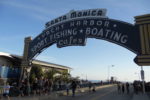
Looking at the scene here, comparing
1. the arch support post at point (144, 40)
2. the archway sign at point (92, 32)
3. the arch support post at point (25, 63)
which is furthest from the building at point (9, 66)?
the arch support post at point (144, 40)

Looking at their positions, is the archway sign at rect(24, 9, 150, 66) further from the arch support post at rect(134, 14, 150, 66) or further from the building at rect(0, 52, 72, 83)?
the building at rect(0, 52, 72, 83)

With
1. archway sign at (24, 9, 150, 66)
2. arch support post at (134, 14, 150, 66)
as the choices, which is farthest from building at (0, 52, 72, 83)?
arch support post at (134, 14, 150, 66)

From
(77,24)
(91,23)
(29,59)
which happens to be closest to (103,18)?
(91,23)

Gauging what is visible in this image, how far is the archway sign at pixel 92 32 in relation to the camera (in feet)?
52.7

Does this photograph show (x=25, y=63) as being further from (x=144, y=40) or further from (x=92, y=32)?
(x=144, y=40)

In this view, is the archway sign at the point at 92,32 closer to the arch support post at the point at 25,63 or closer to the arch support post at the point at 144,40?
the arch support post at the point at 144,40

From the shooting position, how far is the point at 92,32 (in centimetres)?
1872

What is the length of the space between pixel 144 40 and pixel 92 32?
5102 mm

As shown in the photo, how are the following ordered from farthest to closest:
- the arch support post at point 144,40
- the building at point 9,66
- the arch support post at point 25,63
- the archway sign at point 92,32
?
1. the building at point 9,66
2. the arch support post at point 25,63
3. the archway sign at point 92,32
4. the arch support post at point 144,40

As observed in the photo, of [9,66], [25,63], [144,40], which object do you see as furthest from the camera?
[9,66]

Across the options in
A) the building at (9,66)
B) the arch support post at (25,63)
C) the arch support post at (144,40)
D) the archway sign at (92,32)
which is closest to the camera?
the arch support post at (144,40)

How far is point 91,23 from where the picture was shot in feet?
62.4

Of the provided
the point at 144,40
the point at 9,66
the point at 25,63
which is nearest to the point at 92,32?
the point at 144,40

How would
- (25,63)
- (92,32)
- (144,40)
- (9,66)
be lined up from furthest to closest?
(9,66)
(25,63)
(92,32)
(144,40)
